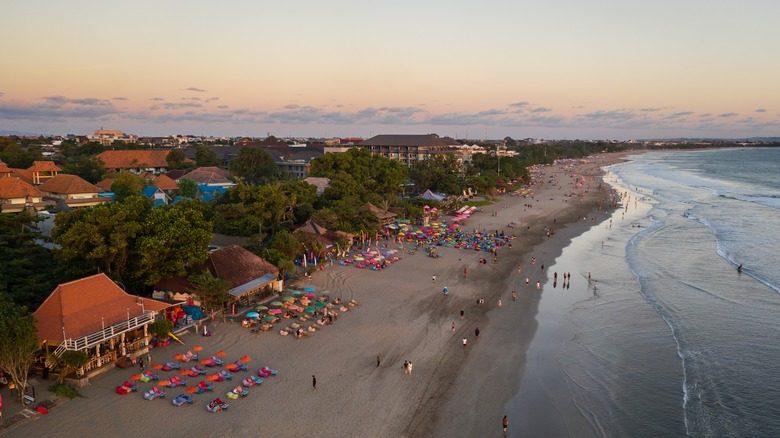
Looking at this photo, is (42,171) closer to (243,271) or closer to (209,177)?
(209,177)

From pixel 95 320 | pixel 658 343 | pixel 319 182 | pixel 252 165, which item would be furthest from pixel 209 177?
pixel 658 343

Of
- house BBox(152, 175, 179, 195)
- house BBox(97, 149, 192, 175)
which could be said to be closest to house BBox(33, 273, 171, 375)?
house BBox(152, 175, 179, 195)

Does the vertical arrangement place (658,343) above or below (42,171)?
below

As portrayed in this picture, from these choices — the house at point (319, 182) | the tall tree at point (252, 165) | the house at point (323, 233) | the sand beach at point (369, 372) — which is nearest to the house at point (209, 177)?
the tall tree at point (252, 165)

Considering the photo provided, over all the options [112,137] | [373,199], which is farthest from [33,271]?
[112,137]

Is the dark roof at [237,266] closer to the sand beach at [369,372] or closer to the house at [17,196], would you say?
the sand beach at [369,372]

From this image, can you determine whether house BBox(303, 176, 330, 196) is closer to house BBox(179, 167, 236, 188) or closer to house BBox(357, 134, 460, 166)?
house BBox(179, 167, 236, 188)

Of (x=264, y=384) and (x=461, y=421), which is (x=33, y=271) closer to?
(x=264, y=384)
